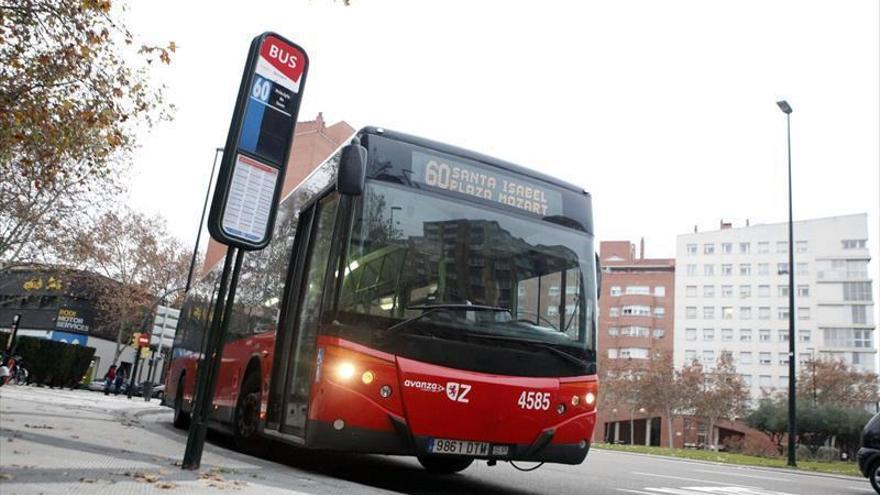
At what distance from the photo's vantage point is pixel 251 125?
19.1ft

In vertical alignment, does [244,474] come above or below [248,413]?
below

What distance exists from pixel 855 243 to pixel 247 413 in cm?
8839

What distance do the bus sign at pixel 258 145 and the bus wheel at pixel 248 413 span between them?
2.92m

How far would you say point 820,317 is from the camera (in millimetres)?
81188

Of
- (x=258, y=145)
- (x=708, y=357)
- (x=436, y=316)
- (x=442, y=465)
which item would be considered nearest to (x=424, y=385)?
(x=436, y=316)

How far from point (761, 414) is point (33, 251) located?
146ft

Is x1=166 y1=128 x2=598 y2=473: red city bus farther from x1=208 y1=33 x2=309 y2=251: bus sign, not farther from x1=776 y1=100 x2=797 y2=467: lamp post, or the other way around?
x1=776 y1=100 x2=797 y2=467: lamp post

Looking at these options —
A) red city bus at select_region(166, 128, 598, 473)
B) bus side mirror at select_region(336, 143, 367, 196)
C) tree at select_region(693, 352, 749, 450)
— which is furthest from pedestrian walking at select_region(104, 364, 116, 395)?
tree at select_region(693, 352, 749, 450)

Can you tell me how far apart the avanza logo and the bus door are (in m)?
0.90

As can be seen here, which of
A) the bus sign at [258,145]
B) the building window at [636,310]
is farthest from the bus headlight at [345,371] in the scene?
the building window at [636,310]

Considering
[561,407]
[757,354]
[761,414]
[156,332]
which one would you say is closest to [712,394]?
[761,414]

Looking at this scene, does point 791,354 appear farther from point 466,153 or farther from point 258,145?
point 258,145

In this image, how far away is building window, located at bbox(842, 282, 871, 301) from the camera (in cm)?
7994

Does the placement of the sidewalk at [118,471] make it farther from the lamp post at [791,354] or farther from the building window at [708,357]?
the building window at [708,357]
